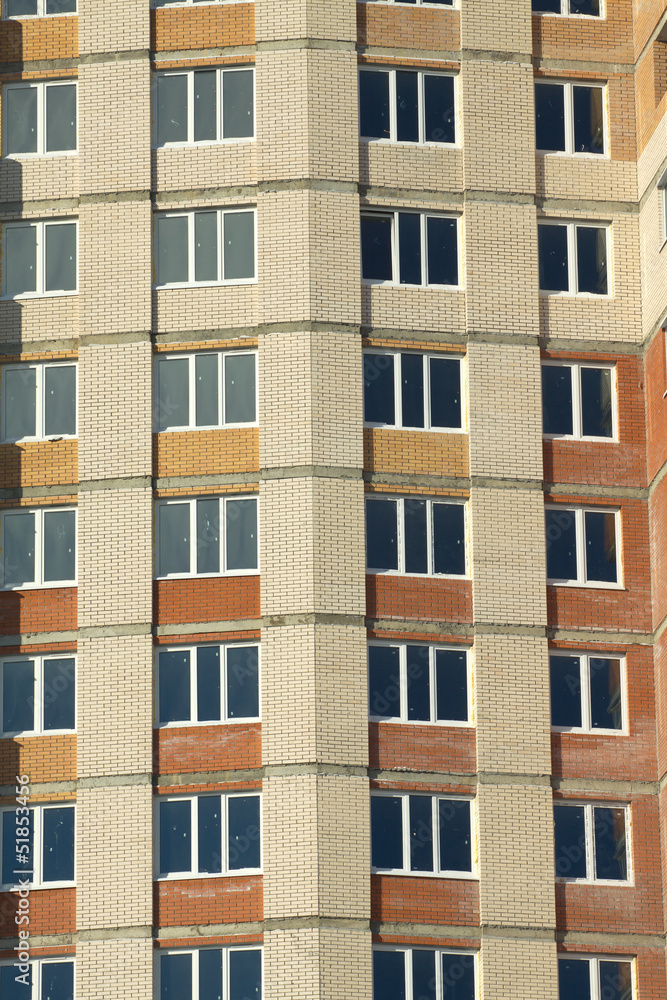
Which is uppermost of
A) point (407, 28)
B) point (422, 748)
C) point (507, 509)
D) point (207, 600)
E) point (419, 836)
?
point (407, 28)

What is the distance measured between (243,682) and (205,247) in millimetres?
9532

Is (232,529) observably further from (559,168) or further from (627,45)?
(627,45)

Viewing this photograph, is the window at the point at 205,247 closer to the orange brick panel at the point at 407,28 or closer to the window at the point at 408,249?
the window at the point at 408,249

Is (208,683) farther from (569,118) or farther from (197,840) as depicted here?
(569,118)

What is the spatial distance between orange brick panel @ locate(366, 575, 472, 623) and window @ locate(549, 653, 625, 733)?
2.25 m

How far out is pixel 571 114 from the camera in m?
45.5

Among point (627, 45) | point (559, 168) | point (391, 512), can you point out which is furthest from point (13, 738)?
point (627, 45)

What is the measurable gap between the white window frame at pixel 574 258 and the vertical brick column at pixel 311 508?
178 inches

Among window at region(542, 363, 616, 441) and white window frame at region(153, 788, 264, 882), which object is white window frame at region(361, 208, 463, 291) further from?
white window frame at region(153, 788, 264, 882)

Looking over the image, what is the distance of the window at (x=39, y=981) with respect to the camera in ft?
131

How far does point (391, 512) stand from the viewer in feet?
139

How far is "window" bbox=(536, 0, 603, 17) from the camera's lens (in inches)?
1811

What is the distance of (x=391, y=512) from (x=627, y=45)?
487 inches

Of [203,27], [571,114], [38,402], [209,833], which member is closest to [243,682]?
[209,833]
